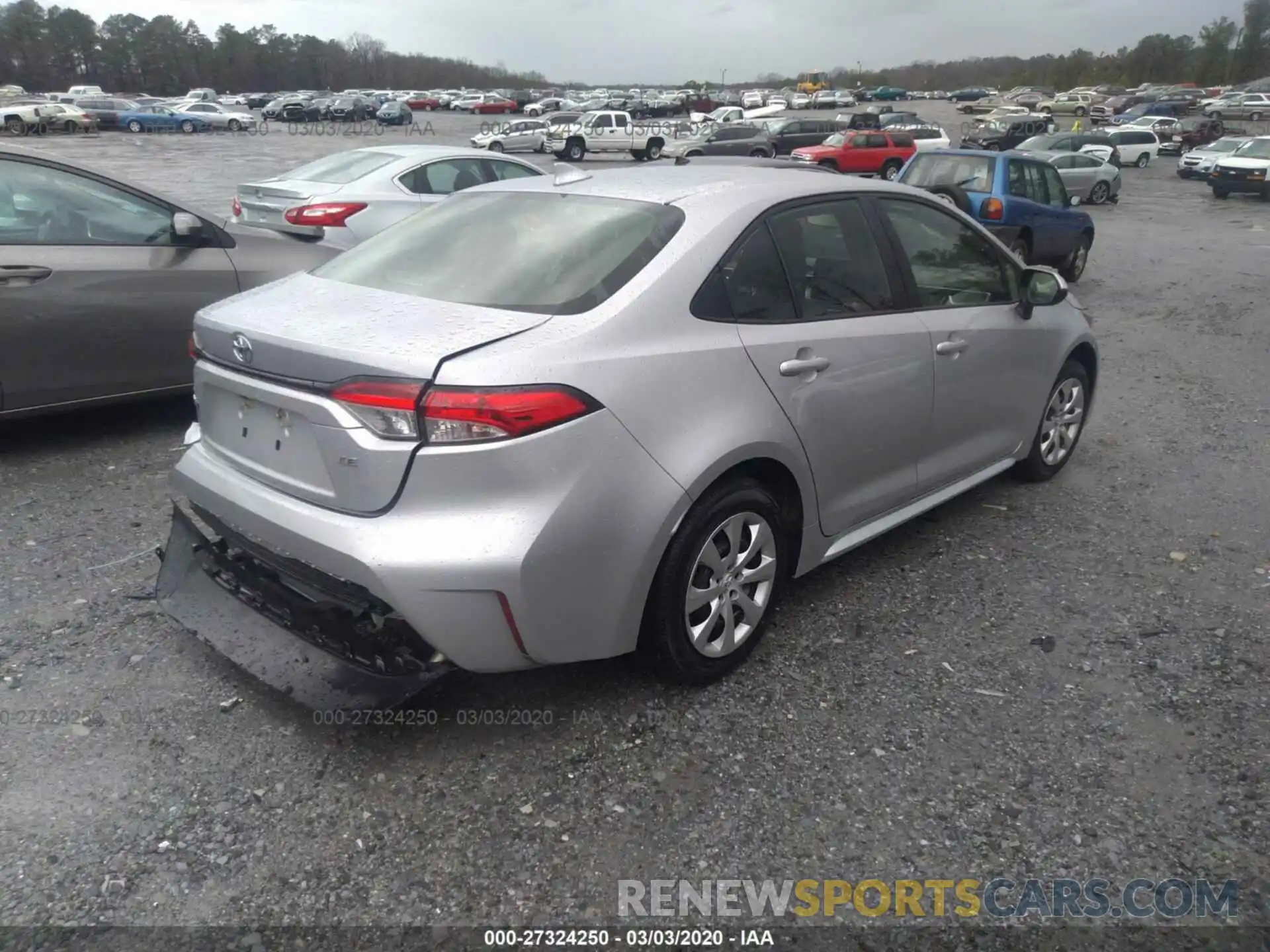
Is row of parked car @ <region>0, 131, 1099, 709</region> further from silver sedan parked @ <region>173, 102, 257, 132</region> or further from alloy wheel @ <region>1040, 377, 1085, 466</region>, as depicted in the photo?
silver sedan parked @ <region>173, 102, 257, 132</region>

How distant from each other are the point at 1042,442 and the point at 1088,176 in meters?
23.4

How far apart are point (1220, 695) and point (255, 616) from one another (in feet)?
10.7

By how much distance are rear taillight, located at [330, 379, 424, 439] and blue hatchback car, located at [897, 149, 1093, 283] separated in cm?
1082

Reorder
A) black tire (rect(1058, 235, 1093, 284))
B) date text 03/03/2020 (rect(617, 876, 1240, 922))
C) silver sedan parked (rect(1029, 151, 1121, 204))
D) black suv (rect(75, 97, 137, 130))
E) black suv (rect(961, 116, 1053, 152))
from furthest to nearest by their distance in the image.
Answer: black suv (rect(75, 97, 137, 130))
black suv (rect(961, 116, 1053, 152))
silver sedan parked (rect(1029, 151, 1121, 204))
black tire (rect(1058, 235, 1093, 284))
date text 03/03/2020 (rect(617, 876, 1240, 922))

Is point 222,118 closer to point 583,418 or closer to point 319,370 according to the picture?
point 319,370

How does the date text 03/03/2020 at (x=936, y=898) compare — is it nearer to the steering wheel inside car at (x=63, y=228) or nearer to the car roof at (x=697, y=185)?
the car roof at (x=697, y=185)

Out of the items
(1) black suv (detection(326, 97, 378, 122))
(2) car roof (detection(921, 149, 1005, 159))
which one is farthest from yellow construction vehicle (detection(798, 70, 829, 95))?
(2) car roof (detection(921, 149, 1005, 159))

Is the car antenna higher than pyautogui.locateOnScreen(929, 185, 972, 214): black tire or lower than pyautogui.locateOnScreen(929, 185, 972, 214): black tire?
higher

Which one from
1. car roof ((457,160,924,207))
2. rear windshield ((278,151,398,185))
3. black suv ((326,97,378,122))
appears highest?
black suv ((326,97,378,122))

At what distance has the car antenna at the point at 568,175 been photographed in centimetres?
369

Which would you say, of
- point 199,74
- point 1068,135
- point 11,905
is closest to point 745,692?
point 11,905

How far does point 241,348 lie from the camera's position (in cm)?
291

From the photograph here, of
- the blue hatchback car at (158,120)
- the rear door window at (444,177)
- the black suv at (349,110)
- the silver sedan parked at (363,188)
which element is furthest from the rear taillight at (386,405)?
the black suv at (349,110)

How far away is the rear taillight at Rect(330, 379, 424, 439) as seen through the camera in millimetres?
2525
